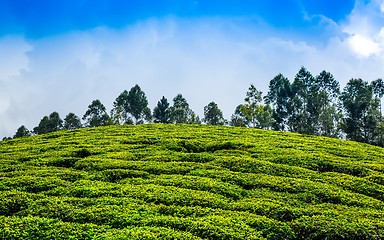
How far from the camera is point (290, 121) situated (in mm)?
72125

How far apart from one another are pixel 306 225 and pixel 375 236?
7.49 ft

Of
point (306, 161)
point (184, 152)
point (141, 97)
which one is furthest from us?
point (141, 97)

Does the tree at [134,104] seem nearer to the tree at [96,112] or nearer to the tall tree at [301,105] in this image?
the tree at [96,112]

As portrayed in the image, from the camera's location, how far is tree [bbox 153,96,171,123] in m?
83.5

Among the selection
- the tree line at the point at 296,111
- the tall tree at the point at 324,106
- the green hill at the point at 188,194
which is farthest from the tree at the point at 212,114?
the green hill at the point at 188,194

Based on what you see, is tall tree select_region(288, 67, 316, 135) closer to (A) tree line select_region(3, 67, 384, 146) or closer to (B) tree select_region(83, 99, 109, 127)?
(A) tree line select_region(3, 67, 384, 146)

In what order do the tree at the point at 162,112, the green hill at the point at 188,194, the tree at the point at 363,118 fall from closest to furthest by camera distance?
the green hill at the point at 188,194
the tree at the point at 363,118
the tree at the point at 162,112

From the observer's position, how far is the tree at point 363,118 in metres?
62.2

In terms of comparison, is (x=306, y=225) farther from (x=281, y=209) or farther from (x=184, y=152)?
(x=184, y=152)

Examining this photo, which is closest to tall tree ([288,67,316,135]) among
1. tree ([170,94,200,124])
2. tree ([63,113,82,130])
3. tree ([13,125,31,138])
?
tree ([170,94,200,124])

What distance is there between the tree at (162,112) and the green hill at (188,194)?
6433cm

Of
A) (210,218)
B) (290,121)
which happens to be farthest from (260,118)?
(210,218)

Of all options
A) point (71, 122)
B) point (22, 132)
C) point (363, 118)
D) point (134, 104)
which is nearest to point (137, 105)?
point (134, 104)

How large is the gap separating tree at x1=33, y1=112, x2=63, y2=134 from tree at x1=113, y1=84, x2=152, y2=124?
2103cm
